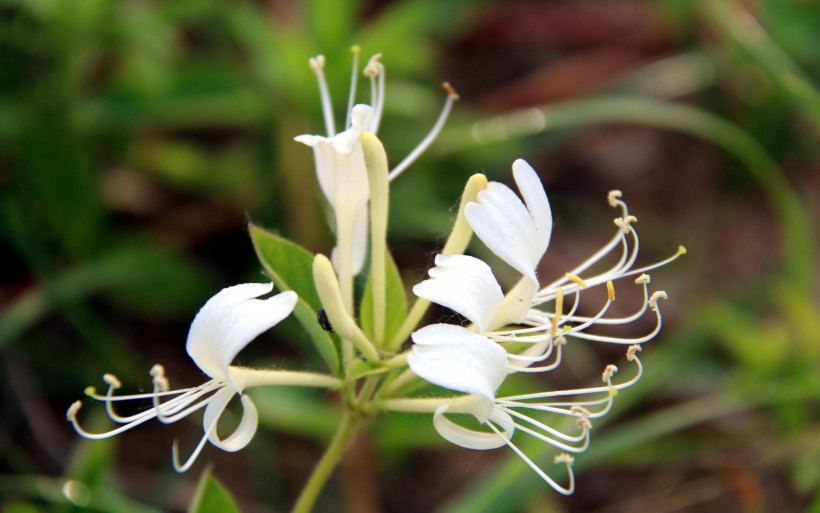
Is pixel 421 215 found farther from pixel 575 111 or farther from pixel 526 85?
pixel 526 85

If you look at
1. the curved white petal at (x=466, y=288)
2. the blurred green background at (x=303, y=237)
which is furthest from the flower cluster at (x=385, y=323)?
the blurred green background at (x=303, y=237)

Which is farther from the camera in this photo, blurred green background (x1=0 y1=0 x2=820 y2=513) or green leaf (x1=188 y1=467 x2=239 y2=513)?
blurred green background (x1=0 y1=0 x2=820 y2=513)

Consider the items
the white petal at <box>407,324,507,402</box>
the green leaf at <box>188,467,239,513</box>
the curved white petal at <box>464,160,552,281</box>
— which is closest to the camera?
the white petal at <box>407,324,507,402</box>

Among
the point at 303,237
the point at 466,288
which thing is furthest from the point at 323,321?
the point at 303,237

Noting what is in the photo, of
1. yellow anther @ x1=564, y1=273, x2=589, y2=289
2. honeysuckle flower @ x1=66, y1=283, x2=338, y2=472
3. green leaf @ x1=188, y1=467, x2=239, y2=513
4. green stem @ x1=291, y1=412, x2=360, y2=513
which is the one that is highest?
yellow anther @ x1=564, y1=273, x2=589, y2=289

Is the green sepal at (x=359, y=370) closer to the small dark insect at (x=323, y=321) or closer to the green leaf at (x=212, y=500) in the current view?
the small dark insect at (x=323, y=321)

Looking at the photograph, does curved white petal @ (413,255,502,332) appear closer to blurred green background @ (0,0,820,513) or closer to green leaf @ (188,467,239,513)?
green leaf @ (188,467,239,513)

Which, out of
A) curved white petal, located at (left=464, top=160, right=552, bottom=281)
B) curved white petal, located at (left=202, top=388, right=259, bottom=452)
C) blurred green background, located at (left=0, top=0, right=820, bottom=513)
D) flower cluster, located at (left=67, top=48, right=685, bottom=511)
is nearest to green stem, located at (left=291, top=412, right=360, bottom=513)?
flower cluster, located at (left=67, top=48, right=685, bottom=511)
